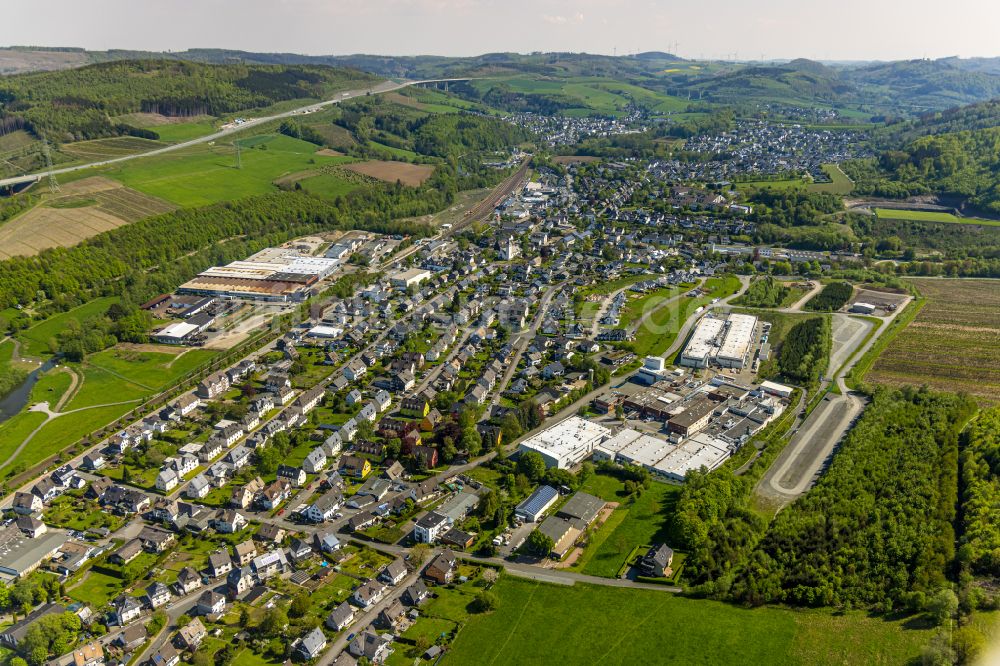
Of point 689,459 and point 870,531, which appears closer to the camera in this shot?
point 870,531

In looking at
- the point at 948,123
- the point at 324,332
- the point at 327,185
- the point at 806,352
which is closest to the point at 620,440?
the point at 806,352

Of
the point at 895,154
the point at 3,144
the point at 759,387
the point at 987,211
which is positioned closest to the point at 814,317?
the point at 759,387

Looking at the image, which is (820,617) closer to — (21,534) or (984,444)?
(984,444)

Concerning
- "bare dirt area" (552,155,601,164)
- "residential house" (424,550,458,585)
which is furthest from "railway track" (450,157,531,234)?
"residential house" (424,550,458,585)

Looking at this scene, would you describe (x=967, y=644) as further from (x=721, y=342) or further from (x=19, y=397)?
(x=19, y=397)

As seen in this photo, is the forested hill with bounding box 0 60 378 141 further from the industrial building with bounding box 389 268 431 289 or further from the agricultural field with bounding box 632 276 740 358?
the agricultural field with bounding box 632 276 740 358

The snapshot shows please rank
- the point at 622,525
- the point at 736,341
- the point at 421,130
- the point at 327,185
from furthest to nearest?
the point at 421,130 → the point at 327,185 → the point at 736,341 → the point at 622,525
